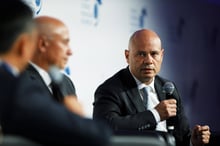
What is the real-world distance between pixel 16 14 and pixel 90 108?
2422 mm

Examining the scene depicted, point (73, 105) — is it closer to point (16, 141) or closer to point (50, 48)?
point (16, 141)

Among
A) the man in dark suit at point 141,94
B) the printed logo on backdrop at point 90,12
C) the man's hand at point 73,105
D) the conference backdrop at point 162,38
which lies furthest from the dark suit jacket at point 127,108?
the man's hand at point 73,105

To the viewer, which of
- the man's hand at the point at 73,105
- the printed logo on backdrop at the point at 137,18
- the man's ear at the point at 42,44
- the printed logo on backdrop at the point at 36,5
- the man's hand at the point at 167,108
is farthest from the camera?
the printed logo on backdrop at the point at 137,18

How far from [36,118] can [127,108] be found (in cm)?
149

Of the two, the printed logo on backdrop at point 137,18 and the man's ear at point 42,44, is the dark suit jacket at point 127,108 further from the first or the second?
the printed logo on backdrop at point 137,18

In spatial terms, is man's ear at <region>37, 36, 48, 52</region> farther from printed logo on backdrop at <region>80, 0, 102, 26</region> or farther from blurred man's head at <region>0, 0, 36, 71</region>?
printed logo on backdrop at <region>80, 0, 102, 26</region>

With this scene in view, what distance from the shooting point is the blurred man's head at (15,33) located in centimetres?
112

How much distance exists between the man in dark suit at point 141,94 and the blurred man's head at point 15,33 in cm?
135

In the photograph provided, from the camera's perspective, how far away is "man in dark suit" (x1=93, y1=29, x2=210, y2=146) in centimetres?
256

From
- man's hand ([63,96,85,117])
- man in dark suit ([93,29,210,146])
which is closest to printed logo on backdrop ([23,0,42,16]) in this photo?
man in dark suit ([93,29,210,146])

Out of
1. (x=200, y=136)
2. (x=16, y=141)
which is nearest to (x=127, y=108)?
(x=200, y=136)

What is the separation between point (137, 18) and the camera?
3.93 meters

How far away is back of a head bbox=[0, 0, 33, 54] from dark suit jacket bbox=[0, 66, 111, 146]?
61 millimetres

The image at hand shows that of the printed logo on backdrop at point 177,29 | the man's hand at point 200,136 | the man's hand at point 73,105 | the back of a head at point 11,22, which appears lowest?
the man's hand at point 200,136
